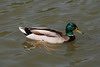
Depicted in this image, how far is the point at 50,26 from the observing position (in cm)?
1377

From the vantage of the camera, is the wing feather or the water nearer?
the water

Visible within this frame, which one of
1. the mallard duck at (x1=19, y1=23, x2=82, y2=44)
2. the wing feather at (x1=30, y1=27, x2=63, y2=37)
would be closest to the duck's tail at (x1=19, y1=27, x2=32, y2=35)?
the mallard duck at (x1=19, y1=23, x2=82, y2=44)

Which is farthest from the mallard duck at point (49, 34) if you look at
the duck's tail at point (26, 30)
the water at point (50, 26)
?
the water at point (50, 26)

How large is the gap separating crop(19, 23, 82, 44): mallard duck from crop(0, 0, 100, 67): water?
0.26 metres

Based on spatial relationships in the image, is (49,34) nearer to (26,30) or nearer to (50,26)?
(26,30)

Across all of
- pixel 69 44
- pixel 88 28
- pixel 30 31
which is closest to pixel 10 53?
pixel 30 31

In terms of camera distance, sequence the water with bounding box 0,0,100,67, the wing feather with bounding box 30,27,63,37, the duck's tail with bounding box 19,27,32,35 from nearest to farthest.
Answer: the water with bounding box 0,0,100,67 → the wing feather with bounding box 30,27,63,37 → the duck's tail with bounding box 19,27,32,35

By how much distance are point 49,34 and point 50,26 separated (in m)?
1.31

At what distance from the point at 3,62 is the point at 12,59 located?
0.35m

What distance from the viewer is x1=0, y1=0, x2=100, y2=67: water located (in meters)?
10.9

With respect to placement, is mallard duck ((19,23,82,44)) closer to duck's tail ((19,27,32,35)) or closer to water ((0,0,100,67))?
duck's tail ((19,27,32,35))

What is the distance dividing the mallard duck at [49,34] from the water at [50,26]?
260mm

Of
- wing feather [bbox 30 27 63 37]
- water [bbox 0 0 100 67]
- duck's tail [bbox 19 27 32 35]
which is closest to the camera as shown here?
water [bbox 0 0 100 67]

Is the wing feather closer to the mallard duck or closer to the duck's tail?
the mallard duck
